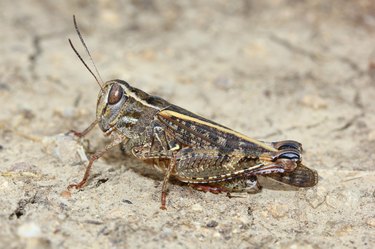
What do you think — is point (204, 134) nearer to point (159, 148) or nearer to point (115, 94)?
point (159, 148)

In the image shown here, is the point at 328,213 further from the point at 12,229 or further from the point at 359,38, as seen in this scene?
the point at 359,38

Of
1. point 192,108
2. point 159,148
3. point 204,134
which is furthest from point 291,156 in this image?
point 192,108

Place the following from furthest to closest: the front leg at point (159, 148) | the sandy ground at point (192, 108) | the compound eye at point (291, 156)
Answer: the front leg at point (159, 148)
the compound eye at point (291, 156)
the sandy ground at point (192, 108)

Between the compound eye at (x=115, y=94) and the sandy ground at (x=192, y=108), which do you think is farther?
the compound eye at (x=115, y=94)

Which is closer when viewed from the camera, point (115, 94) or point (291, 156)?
point (291, 156)

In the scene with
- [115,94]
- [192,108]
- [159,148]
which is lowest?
[159,148]

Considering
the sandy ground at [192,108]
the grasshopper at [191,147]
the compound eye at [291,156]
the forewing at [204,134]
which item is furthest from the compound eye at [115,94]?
the compound eye at [291,156]

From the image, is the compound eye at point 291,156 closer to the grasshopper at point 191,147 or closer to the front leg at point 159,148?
the grasshopper at point 191,147
